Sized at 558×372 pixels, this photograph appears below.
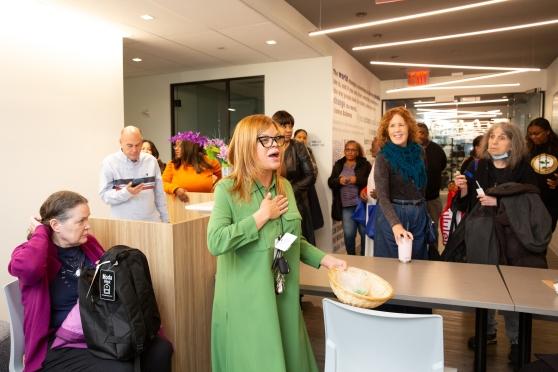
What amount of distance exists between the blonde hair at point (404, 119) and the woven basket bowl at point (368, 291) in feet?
3.66

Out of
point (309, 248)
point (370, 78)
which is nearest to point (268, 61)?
point (370, 78)

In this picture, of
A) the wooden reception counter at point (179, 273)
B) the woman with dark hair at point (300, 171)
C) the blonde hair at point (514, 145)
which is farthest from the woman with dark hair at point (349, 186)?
the wooden reception counter at point (179, 273)

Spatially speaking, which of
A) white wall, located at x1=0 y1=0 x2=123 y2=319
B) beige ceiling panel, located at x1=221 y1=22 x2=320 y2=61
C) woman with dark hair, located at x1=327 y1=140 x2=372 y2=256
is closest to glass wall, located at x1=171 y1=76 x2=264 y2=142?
beige ceiling panel, located at x1=221 y1=22 x2=320 y2=61

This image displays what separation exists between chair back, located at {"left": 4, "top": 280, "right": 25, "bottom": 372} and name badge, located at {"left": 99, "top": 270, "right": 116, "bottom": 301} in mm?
387

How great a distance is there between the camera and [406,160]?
2.59m

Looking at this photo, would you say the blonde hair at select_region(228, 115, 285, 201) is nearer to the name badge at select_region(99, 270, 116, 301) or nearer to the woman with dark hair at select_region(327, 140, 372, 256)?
the name badge at select_region(99, 270, 116, 301)

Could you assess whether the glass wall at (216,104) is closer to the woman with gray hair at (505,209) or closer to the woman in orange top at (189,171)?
the woman in orange top at (189,171)

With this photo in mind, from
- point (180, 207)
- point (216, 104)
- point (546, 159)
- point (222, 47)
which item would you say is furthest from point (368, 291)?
point (216, 104)

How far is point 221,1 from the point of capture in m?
3.58

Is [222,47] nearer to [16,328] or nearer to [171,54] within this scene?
[171,54]

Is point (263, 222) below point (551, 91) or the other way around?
below

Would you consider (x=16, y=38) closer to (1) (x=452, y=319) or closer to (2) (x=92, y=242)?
(2) (x=92, y=242)

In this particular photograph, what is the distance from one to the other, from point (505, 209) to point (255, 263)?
5.16ft

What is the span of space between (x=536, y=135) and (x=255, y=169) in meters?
4.03
